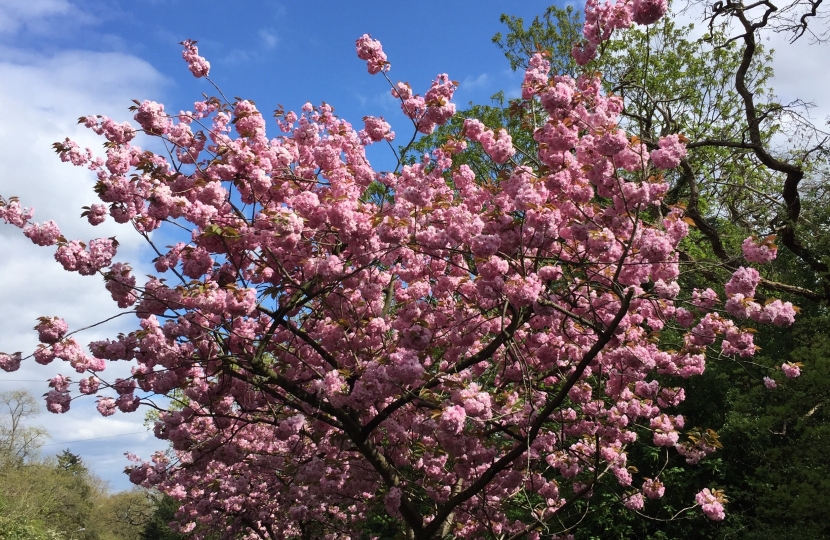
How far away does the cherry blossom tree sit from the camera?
16.5ft

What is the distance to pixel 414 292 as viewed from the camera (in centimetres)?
632

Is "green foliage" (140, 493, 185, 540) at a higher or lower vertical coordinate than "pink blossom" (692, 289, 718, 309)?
higher

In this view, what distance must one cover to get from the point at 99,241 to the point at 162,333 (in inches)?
36.7

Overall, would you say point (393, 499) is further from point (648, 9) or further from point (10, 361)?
point (648, 9)

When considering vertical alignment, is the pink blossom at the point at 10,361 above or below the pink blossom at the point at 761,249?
below

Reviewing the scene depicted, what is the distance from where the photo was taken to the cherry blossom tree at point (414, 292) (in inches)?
198

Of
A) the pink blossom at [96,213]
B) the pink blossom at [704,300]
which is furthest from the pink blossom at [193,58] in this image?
the pink blossom at [704,300]

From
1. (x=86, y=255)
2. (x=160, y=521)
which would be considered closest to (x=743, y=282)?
(x=86, y=255)

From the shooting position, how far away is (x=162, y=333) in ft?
17.6

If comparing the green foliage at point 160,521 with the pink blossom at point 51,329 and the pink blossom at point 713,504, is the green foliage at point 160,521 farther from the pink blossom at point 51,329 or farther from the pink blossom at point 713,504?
the pink blossom at point 713,504

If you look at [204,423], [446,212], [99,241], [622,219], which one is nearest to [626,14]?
[622,219]

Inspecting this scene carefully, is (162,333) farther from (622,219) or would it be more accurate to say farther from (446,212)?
(622,219)

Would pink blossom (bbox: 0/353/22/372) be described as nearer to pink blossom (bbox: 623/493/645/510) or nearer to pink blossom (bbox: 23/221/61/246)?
pink blossom (bbox: 23/221/61/246)

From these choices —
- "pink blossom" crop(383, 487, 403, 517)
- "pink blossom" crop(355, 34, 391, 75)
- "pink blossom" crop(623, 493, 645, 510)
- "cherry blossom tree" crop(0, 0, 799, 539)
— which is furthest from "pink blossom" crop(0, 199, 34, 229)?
"pink blossom" crop(623, 493, 645, 510)
